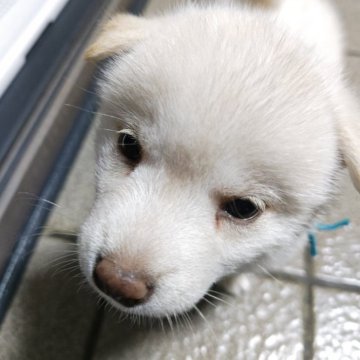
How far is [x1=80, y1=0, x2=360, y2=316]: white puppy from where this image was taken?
664mm

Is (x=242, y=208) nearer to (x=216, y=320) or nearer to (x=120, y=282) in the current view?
(x=120, y=282)

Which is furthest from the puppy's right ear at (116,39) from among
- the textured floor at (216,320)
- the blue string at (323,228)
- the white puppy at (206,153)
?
the blue string at (323,228)

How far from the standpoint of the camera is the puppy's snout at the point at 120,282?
665 millimetres

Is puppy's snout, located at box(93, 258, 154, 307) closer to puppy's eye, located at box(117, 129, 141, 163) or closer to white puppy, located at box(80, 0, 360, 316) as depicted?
white puppy, located at box(80, 0, 360, 316)

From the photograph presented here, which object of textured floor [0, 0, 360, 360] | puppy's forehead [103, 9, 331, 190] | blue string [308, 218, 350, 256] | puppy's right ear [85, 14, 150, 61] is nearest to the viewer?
puppy's forehead [103, 9, 331, 190]

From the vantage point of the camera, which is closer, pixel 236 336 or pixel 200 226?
pixel 200 226

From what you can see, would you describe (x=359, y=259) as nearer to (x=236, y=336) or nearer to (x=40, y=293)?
(x=236, y=336)

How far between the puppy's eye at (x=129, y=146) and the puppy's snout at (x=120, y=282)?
0.61 feet

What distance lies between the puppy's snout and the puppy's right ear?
36 cm

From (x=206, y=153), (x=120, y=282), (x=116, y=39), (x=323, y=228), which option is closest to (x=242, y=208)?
(x=206, y=153)

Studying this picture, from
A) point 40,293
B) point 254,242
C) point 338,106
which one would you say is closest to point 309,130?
point 338,106

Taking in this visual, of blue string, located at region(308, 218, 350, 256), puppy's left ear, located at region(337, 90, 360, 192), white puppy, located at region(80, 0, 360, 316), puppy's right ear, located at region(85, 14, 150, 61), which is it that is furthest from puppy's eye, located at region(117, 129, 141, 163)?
blue string, located at region(308, 218, 350, 256)

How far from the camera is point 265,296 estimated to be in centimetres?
111

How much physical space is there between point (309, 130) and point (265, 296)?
0.55m
